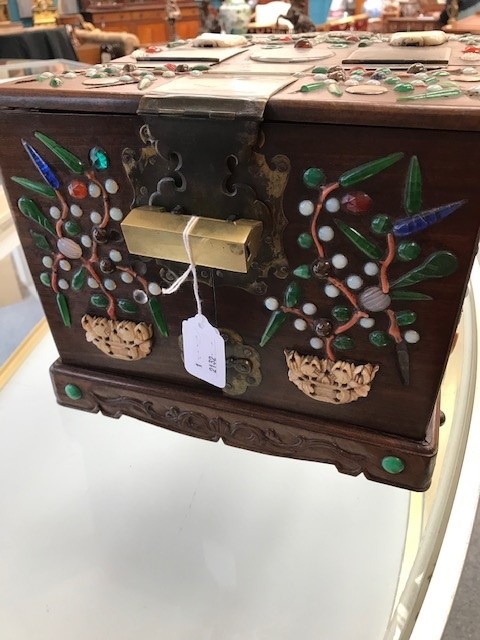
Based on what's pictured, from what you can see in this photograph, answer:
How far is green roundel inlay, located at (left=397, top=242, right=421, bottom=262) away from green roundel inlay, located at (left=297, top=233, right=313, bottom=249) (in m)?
0.07

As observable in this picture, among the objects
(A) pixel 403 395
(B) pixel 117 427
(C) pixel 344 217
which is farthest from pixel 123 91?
(B) pixel 117 427

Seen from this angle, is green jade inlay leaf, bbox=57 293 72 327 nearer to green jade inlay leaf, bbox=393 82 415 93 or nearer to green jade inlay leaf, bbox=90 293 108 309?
green jade inlay leaf, bbox=90 293 108 309

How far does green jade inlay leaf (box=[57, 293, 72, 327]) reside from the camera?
628 millimetres

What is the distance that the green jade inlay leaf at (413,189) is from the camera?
0.42 meters

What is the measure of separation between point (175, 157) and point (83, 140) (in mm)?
92

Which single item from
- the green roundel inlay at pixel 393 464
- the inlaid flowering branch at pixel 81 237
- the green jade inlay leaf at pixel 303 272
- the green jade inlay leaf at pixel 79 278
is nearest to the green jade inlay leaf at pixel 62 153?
Result: the inlaid flowering branch at pixel 81 237

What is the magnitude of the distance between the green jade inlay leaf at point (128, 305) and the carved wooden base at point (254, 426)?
0.30 ft

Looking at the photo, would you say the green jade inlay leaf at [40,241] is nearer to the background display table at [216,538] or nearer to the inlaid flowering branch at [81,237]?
the inlaid flowering branch at [81,237]

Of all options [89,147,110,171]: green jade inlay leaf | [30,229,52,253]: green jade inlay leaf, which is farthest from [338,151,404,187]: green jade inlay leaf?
[30,229,52,253]: green jade inlay leaf

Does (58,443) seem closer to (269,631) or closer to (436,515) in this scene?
(269,631)

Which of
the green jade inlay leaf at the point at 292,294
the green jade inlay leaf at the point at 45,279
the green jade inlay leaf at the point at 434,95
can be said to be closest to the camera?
the green jade inlay leaf at the point at 434,95

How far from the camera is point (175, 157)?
0.48 m

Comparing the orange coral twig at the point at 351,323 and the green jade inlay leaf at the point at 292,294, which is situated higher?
the green jade inlay leaf at the point at 292,294

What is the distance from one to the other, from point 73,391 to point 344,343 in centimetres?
34
